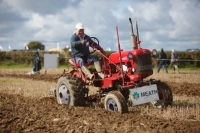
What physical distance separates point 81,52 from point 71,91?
1038mm

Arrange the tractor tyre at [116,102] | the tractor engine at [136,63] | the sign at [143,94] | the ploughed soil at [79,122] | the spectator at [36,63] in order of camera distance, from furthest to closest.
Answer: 1. the spectator at [36,63]
2. the tractor engine at [136,63]
3. the sign at [143,94]
4. the tractor tyre at [116,102]
5. the ploughed soil at [79,122]

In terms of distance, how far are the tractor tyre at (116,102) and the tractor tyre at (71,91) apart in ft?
2.84

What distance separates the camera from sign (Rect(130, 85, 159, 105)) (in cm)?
699

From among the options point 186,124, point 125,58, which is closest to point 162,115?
point 186,124

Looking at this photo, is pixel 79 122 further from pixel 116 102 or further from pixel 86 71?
pixel 86 71

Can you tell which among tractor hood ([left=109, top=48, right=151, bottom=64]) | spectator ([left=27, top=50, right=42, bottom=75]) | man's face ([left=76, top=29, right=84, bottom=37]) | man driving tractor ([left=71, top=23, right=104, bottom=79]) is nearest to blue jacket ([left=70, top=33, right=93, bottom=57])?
man driving tractor ([left=71, top=23, right=104, bottom=79])

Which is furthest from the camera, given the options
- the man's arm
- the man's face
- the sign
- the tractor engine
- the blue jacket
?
the man's face

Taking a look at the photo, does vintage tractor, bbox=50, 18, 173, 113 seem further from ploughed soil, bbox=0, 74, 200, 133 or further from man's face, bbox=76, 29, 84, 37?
ploughed soil, bbox=0, 74, 200, 133

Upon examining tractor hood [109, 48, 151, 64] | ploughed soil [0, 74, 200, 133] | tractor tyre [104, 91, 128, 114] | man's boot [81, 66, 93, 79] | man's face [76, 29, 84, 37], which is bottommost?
ploughed soil [0, 74, 200, 133]

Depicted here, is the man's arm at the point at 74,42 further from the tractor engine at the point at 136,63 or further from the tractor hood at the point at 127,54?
the tractor engine at the point at 136,63

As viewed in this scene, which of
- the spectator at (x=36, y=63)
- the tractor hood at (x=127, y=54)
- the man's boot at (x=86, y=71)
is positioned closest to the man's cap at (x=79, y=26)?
the man's boot at (x=86, y=71)

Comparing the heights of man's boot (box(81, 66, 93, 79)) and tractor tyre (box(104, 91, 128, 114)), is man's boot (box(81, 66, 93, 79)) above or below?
above

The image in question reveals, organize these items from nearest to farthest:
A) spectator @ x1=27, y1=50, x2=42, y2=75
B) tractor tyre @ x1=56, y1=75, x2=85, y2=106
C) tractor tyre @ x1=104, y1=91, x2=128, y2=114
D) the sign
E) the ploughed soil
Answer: the ploughed soil, tractor tyre @ x1=104, y1=91, x2=128, y2=114, the sign, tractor tyre @ x1=56, y1=75, x2=85, y2=106, spectator @ x1=27, y1=50, x2=42, y2=75

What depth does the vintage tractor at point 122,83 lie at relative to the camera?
704cm
